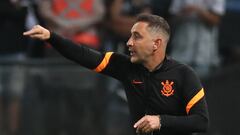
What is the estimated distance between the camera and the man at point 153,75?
7648 mm

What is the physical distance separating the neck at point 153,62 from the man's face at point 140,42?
4.2 inches

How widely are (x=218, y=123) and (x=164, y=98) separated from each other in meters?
4.82

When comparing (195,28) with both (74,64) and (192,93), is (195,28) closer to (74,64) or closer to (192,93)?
(74,64)

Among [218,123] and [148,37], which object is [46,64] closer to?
[218,123]

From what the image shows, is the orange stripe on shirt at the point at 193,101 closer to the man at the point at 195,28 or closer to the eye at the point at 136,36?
the eye at the point at 136,36

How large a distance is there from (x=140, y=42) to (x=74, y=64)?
4002 millimetres

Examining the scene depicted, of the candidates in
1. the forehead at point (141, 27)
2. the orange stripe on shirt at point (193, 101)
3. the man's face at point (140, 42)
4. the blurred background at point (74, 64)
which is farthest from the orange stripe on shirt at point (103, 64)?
the blurred background at point (74, 64)

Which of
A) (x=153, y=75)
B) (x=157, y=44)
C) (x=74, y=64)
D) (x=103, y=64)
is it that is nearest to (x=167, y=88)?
(x=153, y=75)

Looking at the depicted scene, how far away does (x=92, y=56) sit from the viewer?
806 centimetres

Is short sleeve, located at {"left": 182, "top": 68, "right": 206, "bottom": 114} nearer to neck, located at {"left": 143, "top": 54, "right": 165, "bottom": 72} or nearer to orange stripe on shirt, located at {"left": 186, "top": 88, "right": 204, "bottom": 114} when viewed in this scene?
orange stripe on shirt, located at {"left": 186, "top": 88, "right": 204, "bottom": 114}

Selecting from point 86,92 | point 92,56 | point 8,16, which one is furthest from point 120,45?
point 92,56

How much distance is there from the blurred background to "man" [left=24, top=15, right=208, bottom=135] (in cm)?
317

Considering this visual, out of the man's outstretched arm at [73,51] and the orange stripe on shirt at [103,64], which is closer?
the man's outstretched arm at [73,51]

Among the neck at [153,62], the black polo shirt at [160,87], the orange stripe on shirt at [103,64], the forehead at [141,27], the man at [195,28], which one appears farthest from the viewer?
the man at [195,28]
